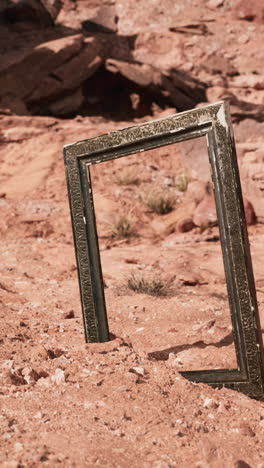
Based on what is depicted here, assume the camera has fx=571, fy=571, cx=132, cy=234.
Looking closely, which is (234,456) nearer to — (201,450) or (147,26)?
(201,450)

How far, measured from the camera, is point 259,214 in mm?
7191

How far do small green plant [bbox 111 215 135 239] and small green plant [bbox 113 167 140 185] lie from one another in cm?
140

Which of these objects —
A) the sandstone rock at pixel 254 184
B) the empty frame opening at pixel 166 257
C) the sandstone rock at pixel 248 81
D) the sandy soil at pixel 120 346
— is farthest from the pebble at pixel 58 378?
the sandstone rock at pixel 248 81

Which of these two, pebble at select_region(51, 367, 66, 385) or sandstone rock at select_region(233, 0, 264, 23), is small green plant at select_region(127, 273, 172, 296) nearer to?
pebble at select_region(51, 367, 66, 385)

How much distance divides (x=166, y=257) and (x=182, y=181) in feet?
9.30

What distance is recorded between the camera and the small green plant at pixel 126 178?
822cm

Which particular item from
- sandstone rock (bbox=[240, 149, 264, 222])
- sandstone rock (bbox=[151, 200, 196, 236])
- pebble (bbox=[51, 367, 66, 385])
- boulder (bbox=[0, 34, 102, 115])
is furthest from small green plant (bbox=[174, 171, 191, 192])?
pebble (bbox=[51, 367, 66, 385])

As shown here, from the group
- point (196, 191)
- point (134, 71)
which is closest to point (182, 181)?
point (196, 191)

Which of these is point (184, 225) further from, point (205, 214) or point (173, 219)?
point (173, 219)

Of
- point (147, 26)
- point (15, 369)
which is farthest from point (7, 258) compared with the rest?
point (147, 26)

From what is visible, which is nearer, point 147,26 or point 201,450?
point 201,450

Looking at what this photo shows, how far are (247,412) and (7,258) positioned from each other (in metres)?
3.64

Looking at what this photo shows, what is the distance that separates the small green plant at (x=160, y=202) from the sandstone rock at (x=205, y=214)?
0.54 metres

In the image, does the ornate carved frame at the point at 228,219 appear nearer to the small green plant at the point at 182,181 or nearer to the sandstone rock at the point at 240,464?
the sandstone rock at the point at 240,464
